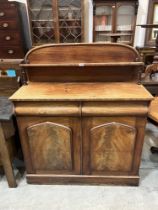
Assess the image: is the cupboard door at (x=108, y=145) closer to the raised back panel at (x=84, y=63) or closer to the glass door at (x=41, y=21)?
the raised back panel at (x=84, y=63)

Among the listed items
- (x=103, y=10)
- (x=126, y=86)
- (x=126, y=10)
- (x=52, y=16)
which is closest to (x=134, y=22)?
(x=126, y=10)

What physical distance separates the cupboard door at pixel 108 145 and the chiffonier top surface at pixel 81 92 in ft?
0.57

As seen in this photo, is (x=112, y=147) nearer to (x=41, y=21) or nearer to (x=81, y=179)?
(x=81, y=179)

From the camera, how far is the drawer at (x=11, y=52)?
321cm

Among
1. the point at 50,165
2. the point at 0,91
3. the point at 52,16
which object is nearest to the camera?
the point at 50,165

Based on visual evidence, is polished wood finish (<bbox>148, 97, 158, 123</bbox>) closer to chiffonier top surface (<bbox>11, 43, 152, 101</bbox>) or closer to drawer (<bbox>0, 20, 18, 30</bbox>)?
chiffonier top surface (<bbox>11, 43, 152, 101</bbox>)

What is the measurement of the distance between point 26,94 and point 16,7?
2381mm

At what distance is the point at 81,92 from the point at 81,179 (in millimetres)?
773

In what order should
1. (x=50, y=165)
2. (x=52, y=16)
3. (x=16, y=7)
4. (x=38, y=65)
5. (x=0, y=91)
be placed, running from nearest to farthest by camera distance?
(x=38, y=65)
(x=50, y=165)
(x=0, y=91)
(x=16, y=7)
(x=52, y=16)

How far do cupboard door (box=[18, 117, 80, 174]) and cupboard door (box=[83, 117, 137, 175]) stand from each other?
0.08 meters

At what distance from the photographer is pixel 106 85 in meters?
1.39

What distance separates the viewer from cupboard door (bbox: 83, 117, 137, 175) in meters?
1.28

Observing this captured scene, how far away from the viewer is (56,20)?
3115 mm

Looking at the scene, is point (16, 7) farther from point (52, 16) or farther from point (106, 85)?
point (106, 85)
